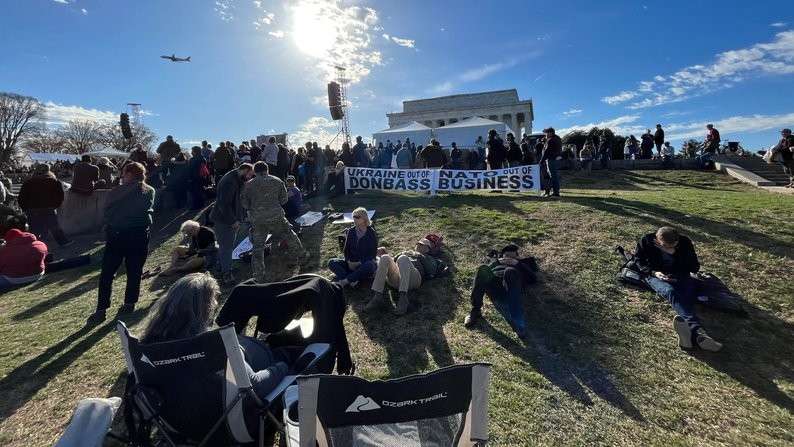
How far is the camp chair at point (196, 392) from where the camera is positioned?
235cm

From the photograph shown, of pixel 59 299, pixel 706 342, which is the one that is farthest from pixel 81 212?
pixel 706 342

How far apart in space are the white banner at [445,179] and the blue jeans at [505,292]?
279 inches

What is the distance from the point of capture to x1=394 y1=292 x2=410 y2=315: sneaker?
18.2 ft

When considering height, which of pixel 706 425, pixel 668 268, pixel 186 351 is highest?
pixel 186 351

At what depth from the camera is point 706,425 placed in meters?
3.37

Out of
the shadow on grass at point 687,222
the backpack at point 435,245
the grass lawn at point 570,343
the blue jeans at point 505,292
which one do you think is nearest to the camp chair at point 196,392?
the grass lawn at point 570,343

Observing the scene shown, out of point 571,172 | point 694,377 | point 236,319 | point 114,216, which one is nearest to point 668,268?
point 694,377

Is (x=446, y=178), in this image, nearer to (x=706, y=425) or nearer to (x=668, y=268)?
(x=668, y=268)

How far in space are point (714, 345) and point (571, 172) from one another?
59.1 ft

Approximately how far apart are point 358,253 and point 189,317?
12.8ft

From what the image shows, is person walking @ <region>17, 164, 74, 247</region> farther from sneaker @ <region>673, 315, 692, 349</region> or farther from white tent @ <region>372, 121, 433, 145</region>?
white tent @ <region>372, 121, 433, 145</region>

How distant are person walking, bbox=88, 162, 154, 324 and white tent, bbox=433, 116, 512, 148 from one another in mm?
22816

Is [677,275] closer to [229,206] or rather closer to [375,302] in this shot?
[375,302]

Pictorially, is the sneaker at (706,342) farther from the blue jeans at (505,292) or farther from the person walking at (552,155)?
the person walking at (552,155)
